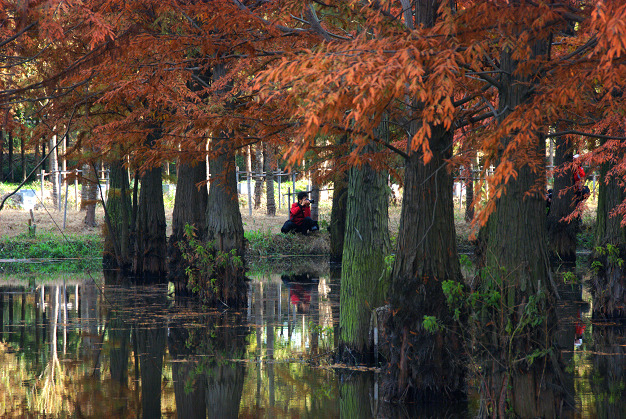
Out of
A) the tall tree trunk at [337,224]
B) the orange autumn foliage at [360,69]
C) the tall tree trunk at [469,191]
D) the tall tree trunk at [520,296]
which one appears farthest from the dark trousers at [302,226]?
the tall tree trunk at [520,296]

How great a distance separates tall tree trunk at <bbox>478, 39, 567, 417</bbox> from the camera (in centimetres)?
646

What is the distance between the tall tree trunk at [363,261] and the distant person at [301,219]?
1478 centimetres

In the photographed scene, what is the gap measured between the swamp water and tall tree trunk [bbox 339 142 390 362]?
1.28 ft

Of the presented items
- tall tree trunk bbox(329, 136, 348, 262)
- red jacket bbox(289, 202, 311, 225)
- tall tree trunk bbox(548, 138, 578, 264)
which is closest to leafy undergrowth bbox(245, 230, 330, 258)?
red jacket bbox(289, 202, 311, 225)

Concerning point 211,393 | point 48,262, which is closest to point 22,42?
point 211,393

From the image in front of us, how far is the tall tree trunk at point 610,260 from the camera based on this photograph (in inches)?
461

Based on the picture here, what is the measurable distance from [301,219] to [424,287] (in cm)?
1714

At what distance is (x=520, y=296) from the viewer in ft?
21.7

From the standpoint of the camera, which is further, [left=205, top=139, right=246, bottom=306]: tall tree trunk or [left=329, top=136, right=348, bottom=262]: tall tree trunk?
[left=329, top=136, right=348, bottom=262]: tall tree trunk

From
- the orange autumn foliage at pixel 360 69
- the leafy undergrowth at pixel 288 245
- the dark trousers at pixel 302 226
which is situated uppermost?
the orange autumn foliage at pixel 360 69

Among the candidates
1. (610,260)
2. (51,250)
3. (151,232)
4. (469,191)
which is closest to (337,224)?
(151,232)

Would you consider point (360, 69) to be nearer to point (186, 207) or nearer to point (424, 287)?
point (424, 287)

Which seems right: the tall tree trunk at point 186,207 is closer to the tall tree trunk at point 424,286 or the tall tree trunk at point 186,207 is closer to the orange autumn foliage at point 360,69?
the orange autumn foliage at point 360,69

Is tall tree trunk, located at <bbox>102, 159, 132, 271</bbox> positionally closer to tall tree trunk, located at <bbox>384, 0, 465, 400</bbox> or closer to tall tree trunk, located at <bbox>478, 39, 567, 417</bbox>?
tall tree trunk, located at <bbox>384, 0, 465, 400</bbox>
